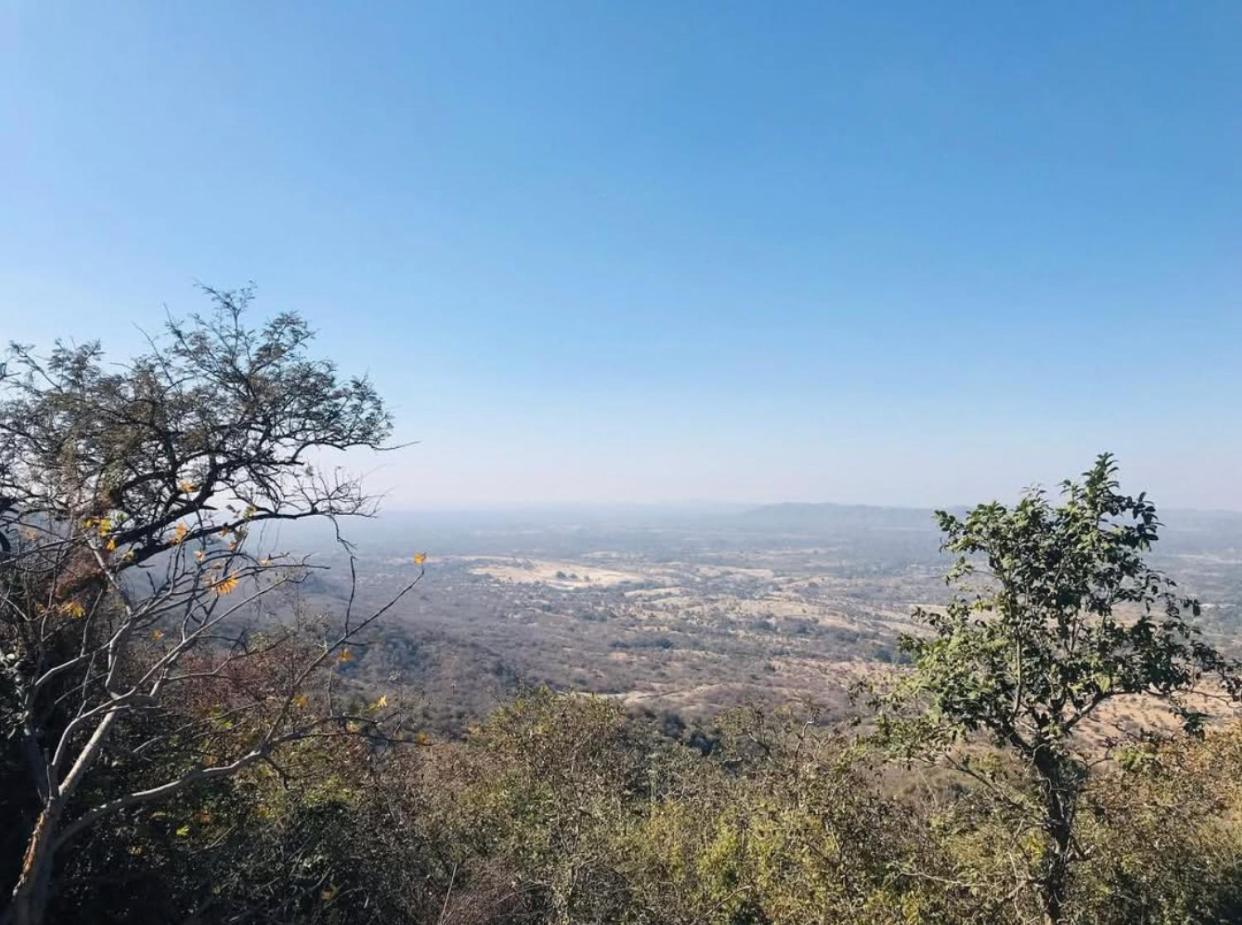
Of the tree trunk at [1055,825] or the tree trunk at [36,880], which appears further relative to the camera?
the tree trunk at [1055,825]

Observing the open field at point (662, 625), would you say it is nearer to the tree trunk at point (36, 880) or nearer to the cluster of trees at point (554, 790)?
the cluster of trees at point (554, 790)

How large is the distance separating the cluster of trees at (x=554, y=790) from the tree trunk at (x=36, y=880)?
0.06ft

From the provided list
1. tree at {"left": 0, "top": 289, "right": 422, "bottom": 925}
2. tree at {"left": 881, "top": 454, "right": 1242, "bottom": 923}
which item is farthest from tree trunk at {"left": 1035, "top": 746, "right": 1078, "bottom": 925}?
tree at {"left": 0, "top": 289, "right": 422, "bottom": 925}

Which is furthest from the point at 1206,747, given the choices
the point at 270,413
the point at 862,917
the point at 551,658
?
the point at 551,658

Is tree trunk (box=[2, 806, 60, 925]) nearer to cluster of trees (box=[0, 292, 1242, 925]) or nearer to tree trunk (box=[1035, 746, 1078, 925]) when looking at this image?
cluster of trees (box=[0, 292, 1242, 925])

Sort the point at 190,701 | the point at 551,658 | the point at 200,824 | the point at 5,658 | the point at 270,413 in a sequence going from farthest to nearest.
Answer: the point at 551,658, the point at 270,413, the point at 190,701, the point at 200,824, the point at 5,658

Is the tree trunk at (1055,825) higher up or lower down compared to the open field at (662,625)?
higher up

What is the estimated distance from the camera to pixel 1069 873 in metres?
6.19

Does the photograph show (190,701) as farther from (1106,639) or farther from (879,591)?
(879,591)

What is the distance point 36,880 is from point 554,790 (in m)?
7.72

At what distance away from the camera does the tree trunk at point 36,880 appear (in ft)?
11.2

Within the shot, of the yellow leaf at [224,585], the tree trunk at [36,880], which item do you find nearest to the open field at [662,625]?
the yellow leaf at [224,585]

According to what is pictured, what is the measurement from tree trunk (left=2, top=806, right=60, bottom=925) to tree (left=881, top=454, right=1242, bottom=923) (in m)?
6.85

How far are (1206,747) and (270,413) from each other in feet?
45.2
